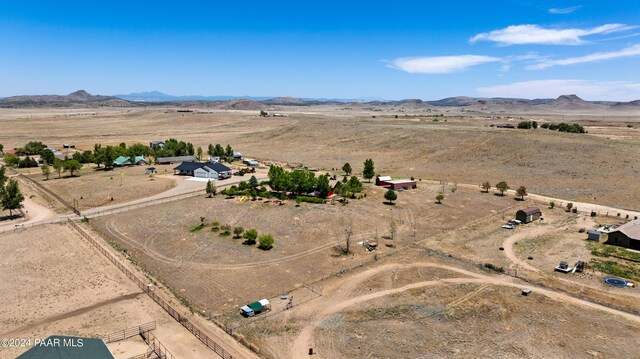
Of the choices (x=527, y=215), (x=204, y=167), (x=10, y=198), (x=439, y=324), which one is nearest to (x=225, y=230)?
(x=439, y=324)

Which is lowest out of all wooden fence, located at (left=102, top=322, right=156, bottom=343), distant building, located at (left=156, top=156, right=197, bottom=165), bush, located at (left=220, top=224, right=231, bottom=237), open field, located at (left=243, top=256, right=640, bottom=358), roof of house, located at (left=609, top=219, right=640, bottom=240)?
wooden fence, located at (left=102, top=322, right=156, bottom=343)

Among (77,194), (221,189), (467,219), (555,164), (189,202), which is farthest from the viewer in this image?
(555,164)

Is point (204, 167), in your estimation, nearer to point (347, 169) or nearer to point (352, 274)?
point (347, 169)

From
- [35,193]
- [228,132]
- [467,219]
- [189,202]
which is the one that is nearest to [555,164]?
[467,219]

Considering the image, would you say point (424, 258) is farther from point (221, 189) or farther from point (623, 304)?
point (221, 189)

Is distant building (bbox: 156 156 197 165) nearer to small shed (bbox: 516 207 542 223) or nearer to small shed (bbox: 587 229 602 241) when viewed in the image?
small shed (bbox: 516 207 542 223)

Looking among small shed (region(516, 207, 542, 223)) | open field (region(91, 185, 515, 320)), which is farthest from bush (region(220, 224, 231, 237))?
small shed (region(516, 207, 542, 223))
